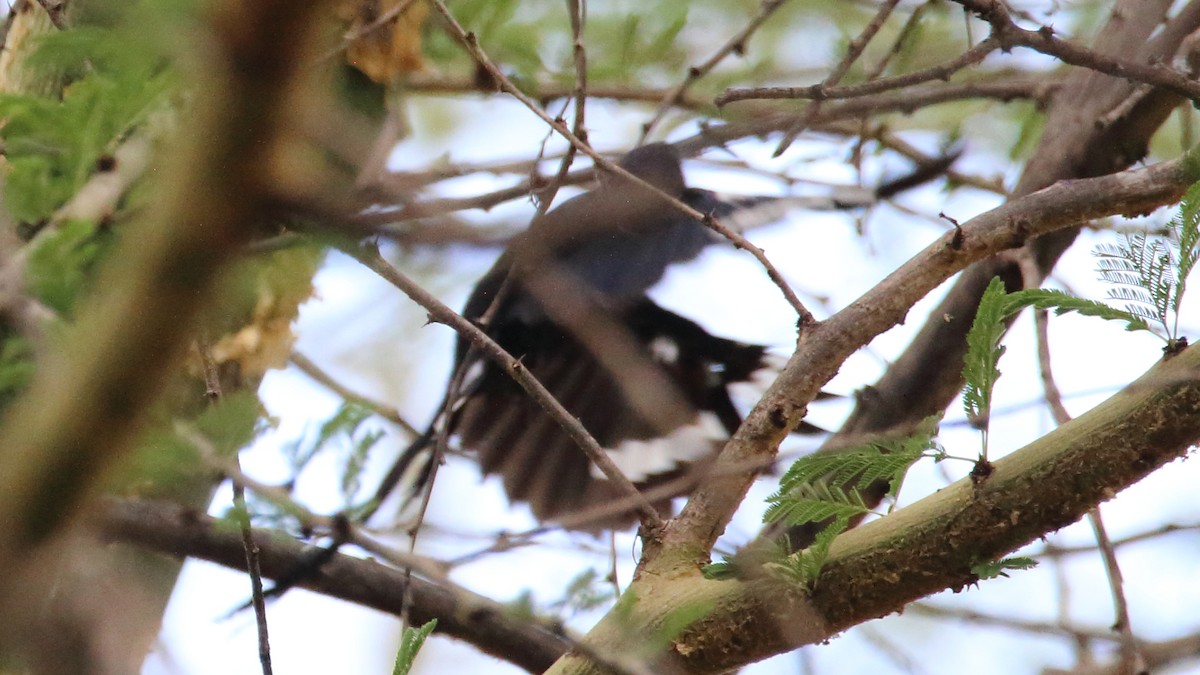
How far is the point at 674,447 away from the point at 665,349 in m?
0.23

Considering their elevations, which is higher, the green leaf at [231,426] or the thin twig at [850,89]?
the thin twig at [850,89]

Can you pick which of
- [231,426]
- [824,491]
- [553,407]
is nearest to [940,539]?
[824,491]

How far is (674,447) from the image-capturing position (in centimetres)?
242

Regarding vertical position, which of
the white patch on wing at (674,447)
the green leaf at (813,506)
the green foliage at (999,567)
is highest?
the white patch on wing at (674,447)

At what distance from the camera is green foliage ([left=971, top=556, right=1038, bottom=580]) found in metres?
1.09

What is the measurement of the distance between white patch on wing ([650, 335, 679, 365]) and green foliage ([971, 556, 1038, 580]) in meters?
1.38

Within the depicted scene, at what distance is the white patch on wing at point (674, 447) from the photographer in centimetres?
240

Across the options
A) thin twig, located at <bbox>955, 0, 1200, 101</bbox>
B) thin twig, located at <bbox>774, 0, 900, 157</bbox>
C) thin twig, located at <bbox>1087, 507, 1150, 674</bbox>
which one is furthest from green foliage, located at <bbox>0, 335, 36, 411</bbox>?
thin twig, located at <bbox>1087, 507, 1150, 674</bbox>

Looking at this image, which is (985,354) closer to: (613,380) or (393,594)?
(393,594)

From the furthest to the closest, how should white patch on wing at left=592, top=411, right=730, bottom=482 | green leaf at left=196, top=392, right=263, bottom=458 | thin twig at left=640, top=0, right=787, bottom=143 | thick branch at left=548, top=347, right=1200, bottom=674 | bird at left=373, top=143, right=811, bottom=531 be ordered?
white patch on wing at left=592, top=411, right=730, bottom=482, bird at left=373, top=143, right=811, bottom=531, thin twig at left=640, top=0, right=787, bottom=143, thick branch at left=548, top=347, right=1200, bottom=674, green leaf at left=196, top=392, right=263, bottom=458

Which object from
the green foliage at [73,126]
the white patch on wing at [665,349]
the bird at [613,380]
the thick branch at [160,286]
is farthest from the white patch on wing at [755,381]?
the thick branch at [160,286]

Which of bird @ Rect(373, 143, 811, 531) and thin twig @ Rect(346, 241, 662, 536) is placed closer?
thin twig @ Rect(346, 241, 662, 536)

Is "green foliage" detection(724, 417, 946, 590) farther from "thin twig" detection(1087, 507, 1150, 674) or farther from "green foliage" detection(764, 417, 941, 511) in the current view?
"thin twig" detection(1087, 507, 1150, 674)

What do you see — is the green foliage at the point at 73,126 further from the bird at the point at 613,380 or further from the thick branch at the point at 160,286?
the bird at the point at 613,380
